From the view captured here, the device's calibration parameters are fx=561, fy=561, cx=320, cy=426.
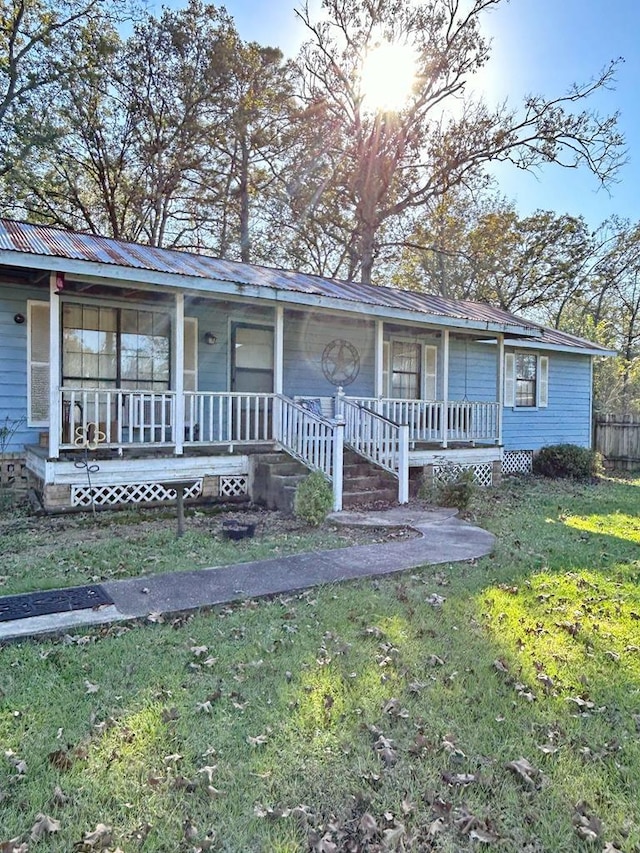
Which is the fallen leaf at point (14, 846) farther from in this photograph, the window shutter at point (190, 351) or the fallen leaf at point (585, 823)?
the window shutter at point (190, 351)

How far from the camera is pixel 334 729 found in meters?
2.75

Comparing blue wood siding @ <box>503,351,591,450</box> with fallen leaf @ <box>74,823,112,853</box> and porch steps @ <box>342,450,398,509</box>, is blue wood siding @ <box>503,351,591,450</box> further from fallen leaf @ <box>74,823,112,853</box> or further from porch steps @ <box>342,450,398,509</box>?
fallen leaf @ <box>74,823,112,853</box>

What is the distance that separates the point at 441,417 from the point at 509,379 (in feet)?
15.2

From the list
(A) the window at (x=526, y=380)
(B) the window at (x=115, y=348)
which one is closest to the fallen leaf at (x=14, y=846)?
(B) the window at (x=115, y=348)

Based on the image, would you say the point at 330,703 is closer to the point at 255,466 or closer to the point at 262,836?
the point at 262,836

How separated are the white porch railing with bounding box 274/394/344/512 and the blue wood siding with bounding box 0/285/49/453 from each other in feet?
12.4

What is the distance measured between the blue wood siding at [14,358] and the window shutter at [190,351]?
2.26m

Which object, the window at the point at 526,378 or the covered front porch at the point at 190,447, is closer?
the covered front porch at the point at 190,447

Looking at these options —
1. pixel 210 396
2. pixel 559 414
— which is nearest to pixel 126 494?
pixel 210 396

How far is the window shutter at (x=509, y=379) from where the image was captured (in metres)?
14.3

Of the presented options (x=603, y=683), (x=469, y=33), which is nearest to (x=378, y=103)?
(x=469, y=33)

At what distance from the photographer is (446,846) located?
Answer: 2.05 metres

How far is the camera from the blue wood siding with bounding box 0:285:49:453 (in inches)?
323

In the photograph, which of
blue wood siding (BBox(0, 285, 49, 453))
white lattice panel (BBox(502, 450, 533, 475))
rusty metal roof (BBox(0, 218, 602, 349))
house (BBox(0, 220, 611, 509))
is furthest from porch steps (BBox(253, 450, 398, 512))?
white lattice panel (BBox(502, 450, 533, 475))
